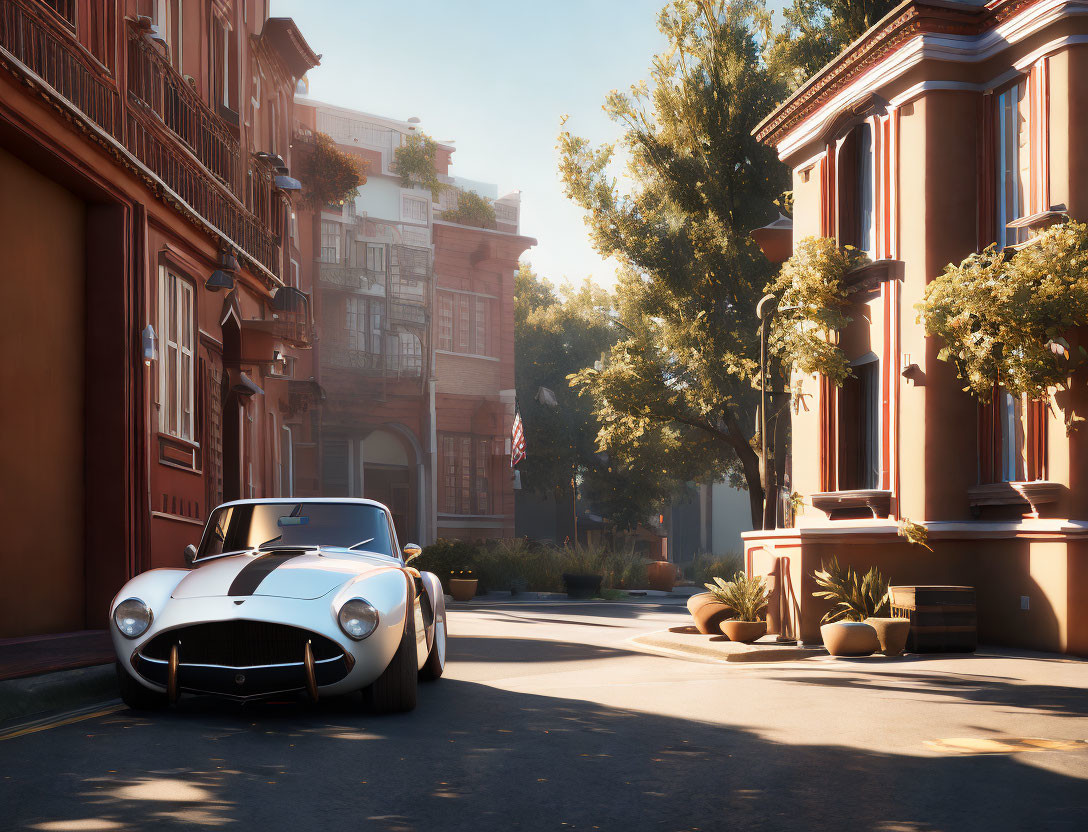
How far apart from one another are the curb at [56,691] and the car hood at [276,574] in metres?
1.21

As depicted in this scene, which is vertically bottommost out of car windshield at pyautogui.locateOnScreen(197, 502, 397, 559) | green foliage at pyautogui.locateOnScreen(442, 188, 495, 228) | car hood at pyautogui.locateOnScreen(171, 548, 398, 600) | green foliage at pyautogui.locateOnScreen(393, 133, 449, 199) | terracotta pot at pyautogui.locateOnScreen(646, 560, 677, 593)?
terracotta pot at pyautogui.locateOnScreen(646, 560, 677, 593)

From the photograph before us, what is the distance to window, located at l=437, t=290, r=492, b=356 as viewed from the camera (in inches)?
1626

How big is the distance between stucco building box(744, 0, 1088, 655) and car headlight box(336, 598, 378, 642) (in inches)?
343

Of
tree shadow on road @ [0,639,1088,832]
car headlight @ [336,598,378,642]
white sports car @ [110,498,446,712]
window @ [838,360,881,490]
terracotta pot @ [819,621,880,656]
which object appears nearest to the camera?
tree shadow on road @ [0,639,1088,832]

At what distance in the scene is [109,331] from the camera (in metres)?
14.3

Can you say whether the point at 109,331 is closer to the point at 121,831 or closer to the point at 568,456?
the point at 121,831

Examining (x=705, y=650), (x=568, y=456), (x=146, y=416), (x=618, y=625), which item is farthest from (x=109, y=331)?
(x=568, y=456)

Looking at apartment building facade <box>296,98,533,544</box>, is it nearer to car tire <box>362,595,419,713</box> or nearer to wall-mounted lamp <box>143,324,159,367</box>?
wall-mounted lamp <box>143,324,159,367</box>

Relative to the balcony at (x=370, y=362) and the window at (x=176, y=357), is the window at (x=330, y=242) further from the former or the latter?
the window at (x=176, y=357)

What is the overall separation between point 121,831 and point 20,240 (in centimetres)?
952

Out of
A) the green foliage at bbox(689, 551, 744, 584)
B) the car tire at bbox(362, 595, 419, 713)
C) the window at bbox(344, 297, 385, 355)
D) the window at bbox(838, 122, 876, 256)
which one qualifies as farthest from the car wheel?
the window at bbox(344, 297, 385, 355)

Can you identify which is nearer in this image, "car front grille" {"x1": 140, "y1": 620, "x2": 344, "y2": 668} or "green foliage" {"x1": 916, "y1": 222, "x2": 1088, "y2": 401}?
"car front grille" {"x1": 140, "y1": 620, "x2": 344, "y2": 668}

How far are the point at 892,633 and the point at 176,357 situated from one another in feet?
33.6

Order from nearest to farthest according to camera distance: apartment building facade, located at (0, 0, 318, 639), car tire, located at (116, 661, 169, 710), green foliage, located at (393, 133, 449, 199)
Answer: car tire, located at (116, 661, 169, 710) < apartment building facade, located at (0, 0, 318, 639) < green foliage, located at (393, 133, 449, 199)
